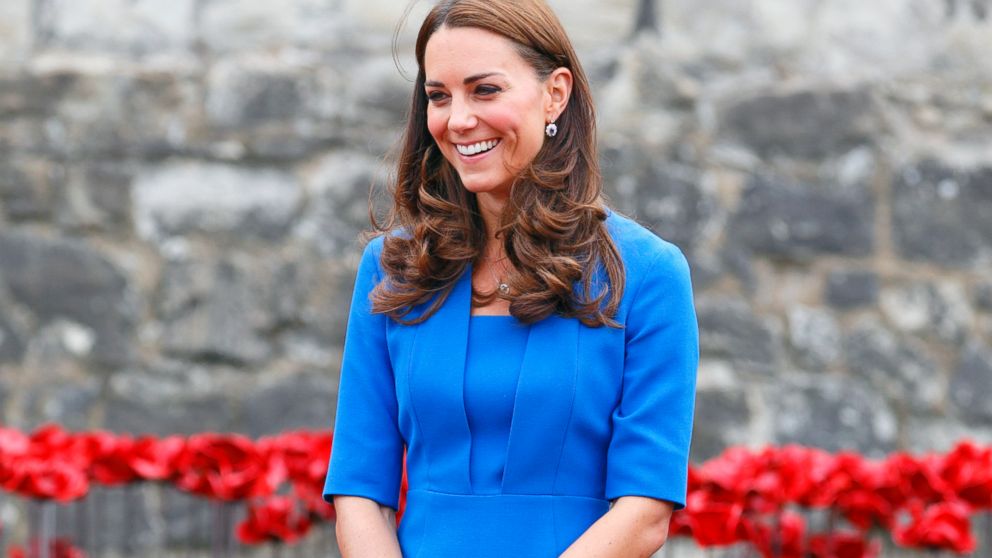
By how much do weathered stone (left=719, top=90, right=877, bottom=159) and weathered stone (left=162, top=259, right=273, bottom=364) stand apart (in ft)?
5.12

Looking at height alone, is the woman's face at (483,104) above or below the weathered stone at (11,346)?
above

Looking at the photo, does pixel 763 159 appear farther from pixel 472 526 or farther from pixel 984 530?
pixel 472 526

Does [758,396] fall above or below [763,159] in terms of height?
below

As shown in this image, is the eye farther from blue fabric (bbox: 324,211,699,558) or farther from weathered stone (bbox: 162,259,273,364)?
weathered stone (bbox: 162,259,273,364)

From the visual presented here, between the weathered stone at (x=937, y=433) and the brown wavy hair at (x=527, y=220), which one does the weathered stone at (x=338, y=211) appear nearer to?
the weathered stone at (x=937, y=433)

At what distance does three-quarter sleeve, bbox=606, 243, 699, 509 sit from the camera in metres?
1.75

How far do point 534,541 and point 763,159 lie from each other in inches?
99.6

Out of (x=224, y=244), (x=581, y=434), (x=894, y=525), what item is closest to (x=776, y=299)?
(x=894, y=525)

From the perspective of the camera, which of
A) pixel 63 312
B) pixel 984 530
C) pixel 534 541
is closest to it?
pixel 534 541

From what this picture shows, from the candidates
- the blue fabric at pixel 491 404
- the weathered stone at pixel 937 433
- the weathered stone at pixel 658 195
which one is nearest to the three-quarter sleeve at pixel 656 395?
the blue fabric at pixel 491 404

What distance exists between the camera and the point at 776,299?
404 cm

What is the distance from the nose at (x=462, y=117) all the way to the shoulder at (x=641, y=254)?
0.25 metres

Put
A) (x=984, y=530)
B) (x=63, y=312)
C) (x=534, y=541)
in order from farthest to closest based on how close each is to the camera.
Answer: (x=63, y=312)
(x=984, y=530)
(x=534, y=541)

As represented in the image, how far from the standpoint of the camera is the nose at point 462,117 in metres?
1.81
